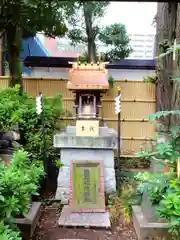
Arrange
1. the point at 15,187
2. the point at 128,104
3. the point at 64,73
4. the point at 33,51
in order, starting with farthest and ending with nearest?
the point at 64,73 → the point at 33,51 → the point at 128,104 → the point at 15,187

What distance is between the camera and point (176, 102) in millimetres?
3043

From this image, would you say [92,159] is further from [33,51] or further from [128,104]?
[33,51]

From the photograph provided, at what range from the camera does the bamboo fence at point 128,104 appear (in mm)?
4812

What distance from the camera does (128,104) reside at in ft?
16.0

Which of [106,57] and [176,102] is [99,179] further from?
[106,57]

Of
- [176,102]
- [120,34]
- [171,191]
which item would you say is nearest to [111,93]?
[120,34]

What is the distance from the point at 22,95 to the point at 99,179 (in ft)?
5.51

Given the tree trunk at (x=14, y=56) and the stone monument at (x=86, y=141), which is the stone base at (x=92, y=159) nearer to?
the stone monument at (x=86, y=141)

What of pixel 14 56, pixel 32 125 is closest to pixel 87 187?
pixel 32 125

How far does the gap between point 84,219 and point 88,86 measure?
145 cm

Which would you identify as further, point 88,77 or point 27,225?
point 88,77

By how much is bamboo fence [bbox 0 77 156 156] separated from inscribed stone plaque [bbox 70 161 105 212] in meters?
1.69

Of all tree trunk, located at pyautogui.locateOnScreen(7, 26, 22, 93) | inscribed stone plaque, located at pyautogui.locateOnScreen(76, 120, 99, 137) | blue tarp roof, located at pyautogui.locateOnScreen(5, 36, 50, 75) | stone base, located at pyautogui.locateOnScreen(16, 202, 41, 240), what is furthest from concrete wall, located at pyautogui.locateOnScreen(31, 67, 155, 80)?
stone base, located at pyautogui.locateOnScreen(16, 202, 41, 240)

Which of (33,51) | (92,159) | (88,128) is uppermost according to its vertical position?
(33,51)
